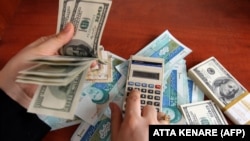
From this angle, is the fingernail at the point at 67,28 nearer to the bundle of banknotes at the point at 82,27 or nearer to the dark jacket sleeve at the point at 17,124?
the bundle of banknotes at the point at 82,27

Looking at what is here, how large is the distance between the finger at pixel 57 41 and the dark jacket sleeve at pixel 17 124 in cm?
13

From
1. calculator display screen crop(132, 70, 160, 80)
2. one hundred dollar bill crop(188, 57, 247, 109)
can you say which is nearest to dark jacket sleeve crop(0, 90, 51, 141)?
calculator display screen crop(132, 70, 160, 80)

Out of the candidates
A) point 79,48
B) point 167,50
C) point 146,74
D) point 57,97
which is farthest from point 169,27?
point 57,97

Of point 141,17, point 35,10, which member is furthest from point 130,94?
point 35,10

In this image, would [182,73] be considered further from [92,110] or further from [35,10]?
[35,10]

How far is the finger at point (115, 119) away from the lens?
61 cm

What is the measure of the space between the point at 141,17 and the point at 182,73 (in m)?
0.22

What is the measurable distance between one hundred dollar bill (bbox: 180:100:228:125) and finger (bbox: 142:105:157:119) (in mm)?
96

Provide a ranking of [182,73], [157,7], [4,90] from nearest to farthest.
A: 1. [4,90]
2. [182,73]
3. [157,7]

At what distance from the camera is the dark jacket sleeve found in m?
0.61

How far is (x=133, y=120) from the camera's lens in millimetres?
603

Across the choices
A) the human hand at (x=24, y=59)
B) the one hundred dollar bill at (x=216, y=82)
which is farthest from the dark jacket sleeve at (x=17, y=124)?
the one hundred dollar bill at (x=216, y=82)

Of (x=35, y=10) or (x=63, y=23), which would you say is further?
(x=35, y=10)

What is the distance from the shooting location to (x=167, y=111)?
694 mm
